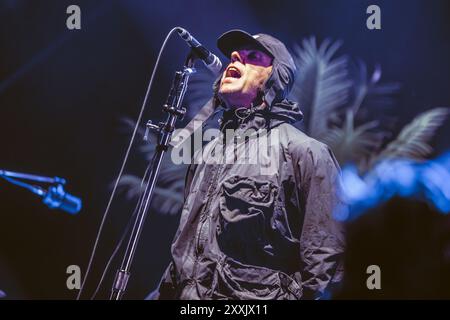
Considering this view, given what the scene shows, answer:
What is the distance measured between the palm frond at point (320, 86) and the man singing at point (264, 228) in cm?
286

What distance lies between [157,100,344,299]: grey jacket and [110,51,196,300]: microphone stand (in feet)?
0.80

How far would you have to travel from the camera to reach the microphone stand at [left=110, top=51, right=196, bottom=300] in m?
2.34

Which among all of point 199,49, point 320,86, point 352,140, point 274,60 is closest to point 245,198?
Result: point 199,49

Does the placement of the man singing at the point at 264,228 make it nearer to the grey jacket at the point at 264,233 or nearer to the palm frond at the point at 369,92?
the grey jacket at the point at 264,233

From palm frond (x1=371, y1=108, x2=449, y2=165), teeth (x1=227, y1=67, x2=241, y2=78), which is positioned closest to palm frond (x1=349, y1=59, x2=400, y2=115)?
palm frond (x1=371, y1=108, x2=449, y2=165)

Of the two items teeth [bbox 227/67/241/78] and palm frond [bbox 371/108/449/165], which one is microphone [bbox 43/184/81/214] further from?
palm frond [bbox 371/108/449/165]

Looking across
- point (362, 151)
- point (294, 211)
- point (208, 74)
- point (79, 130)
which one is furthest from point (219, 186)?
point (362, 151)

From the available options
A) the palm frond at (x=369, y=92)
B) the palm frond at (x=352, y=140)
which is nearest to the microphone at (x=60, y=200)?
the palm frond at (x=369, y=92)

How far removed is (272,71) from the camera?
2922 mm

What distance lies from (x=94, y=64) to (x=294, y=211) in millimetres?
2185

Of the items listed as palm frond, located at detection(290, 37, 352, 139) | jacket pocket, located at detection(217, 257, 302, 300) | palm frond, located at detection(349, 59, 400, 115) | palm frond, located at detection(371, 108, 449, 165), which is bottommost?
jacket pocket, located at detection(217, 257, 302, 300)

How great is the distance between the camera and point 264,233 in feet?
8.01

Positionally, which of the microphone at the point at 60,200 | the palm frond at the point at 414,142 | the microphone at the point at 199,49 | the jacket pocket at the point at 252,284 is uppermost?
the palm frond at the point at 414,142

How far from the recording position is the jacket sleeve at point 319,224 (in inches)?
90.8
